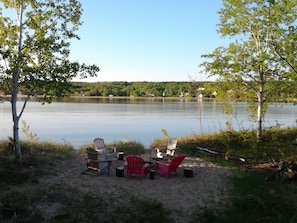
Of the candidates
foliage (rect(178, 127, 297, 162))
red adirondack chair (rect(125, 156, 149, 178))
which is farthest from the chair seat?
foliage (rect(178, 127, 297, 162))

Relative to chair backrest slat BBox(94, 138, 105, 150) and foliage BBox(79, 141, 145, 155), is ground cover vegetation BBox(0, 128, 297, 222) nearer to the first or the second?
chair backrest slat BBox(94, 138, 105, 150)

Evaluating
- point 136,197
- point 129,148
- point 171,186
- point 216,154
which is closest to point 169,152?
point 216,154

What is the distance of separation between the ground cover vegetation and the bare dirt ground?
0.68 ft

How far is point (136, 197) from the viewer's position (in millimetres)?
7531

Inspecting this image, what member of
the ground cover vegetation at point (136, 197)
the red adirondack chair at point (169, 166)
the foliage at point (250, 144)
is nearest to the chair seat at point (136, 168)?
the red adirondack chair at point (169, 166)

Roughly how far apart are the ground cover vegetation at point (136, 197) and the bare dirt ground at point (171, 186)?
0.68ft

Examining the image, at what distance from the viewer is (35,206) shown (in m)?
6.57

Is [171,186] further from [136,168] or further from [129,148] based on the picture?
[129,148]

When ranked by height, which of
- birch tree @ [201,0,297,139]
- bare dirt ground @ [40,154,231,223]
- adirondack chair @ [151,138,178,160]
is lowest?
bare dirt ground @ [40,154,231,223]

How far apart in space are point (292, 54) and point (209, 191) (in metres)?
7.15

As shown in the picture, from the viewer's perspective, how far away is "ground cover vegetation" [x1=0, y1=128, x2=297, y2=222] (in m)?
6.31

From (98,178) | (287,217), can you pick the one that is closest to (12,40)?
(98,178)

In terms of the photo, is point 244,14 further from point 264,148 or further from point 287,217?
point 287,217

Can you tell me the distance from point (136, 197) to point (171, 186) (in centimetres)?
147
